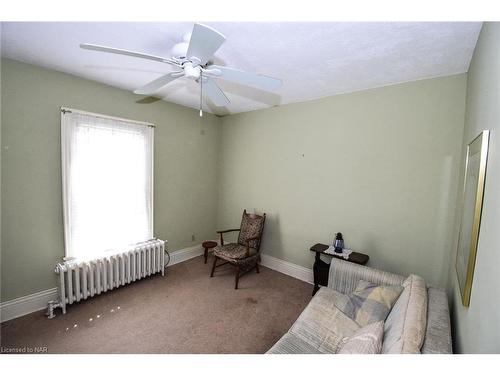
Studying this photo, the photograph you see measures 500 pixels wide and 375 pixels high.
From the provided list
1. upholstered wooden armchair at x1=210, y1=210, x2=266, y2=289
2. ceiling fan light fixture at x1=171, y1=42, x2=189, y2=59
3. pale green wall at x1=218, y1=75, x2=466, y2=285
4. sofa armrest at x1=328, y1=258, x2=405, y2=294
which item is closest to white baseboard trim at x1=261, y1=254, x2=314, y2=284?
pale green wall at x1=218, y1=75, x2=466, y2=285

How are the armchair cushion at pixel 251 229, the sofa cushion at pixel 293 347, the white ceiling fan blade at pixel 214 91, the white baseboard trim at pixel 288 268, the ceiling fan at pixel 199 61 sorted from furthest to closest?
the armchair cushion at pixel 251 229 → the white baseboard trim at pixel 288 268 → the white ceiling fan blade at pixel 214 91 → the sofa cushion at pixel 293 347 → the ceiling fan at pixel 199 61

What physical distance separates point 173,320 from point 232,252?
111cm

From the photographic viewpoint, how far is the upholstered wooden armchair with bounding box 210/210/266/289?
9.95ft

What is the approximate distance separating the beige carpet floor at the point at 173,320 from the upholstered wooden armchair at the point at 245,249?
0.29 m

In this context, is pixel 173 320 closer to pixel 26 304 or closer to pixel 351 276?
pixel 26 304

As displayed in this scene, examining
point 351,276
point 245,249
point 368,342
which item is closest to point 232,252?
point 245,249

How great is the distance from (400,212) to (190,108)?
332cm

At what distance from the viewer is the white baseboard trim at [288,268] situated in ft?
10.4

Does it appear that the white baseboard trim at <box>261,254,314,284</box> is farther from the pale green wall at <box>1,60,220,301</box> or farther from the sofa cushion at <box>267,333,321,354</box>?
the pale green wall at <box>1,60,220,301</box>

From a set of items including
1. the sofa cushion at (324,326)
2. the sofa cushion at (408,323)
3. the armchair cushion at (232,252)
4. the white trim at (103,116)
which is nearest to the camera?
the sofa cushion at (408,323)

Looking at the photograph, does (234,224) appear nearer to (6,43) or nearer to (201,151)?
(201,151)

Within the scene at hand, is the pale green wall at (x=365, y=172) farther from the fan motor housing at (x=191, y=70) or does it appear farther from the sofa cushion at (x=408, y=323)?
the fan motor housing at (x=191, y=70)

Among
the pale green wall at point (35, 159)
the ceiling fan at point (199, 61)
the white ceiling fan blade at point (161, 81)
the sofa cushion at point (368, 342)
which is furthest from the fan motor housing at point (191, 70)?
the sofa cushion at point (368, 342)
